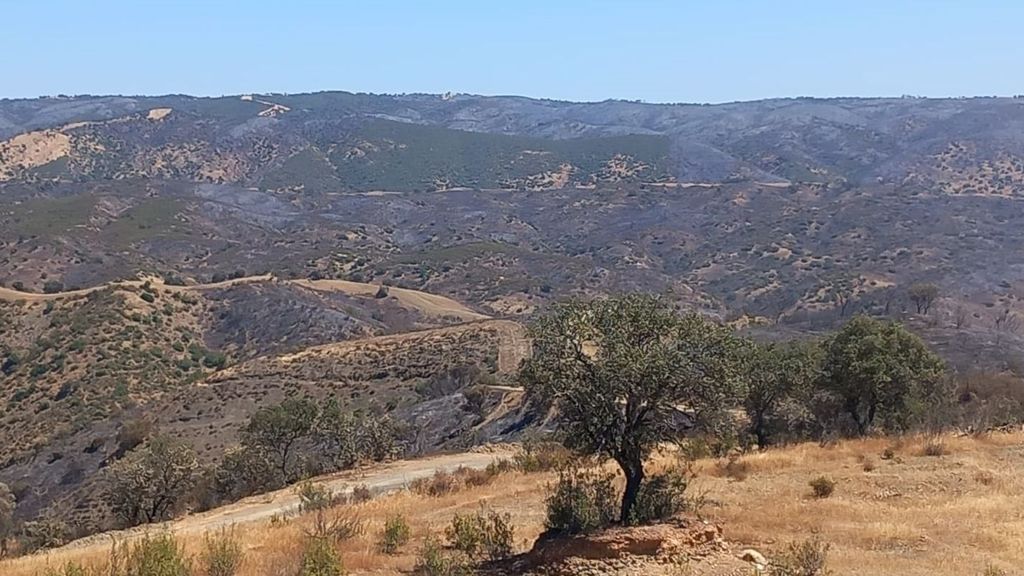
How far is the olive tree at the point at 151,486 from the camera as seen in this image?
104 feet

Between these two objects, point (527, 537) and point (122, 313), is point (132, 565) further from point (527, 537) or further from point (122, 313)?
point (122, 313)

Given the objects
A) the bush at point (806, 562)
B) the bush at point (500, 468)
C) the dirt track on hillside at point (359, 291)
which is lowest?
the dirt track on hillside at point (359, 291)

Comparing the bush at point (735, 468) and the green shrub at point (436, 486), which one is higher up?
the bush at point (735, 468)

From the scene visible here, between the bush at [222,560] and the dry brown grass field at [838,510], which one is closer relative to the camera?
the bush at [222,560]

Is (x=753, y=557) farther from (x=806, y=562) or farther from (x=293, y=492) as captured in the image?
(x=293, y=492)

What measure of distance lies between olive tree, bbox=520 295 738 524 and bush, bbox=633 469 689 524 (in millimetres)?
169

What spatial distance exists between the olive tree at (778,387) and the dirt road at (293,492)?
9.35 metres

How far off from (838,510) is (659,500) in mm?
4454

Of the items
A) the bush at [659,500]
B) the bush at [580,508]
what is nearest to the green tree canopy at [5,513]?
the bush at [580,508]

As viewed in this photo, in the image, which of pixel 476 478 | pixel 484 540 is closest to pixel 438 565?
pixel 484 540

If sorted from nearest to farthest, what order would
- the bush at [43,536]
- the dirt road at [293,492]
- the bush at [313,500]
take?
the bush at [313,500]
the dirt road at [293,492]
the bush at [43,536]

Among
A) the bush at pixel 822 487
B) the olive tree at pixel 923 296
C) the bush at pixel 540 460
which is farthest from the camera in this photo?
the olive tree at pixel 923 296

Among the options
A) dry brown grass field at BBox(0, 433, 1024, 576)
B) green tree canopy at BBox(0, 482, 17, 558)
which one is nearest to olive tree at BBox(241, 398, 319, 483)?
green tree canopy at BBox(0, 482, 17, 558)

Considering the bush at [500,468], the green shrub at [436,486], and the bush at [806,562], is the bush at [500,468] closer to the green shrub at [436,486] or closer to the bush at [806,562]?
the green shrub at [436,486]
